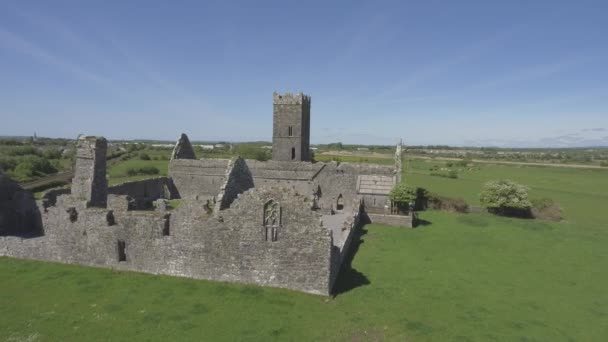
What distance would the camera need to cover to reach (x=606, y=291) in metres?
15.2

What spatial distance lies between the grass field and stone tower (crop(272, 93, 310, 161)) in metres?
23.0

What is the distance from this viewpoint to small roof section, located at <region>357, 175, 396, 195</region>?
30.8 meters

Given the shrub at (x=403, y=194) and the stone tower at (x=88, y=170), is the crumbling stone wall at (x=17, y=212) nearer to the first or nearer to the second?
the stone tower at (x=88, y=170)

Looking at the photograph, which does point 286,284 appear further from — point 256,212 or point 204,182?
point 204,182

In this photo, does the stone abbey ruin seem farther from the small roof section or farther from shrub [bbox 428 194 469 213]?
shrub [bbox 428 194 469 213]

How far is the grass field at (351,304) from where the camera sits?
1070cm

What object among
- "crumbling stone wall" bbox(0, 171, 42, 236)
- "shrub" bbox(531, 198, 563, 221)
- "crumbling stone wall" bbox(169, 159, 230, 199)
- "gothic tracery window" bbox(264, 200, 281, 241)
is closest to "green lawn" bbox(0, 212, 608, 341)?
"crumbling stone wall" bbox(0, 171, 42, 236)

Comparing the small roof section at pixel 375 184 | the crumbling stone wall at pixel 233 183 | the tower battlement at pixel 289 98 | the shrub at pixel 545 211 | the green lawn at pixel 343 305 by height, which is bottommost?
the green lawn at pixel 343 305

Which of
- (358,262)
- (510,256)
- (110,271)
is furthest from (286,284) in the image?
(510,256)

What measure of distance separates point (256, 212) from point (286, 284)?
9.75 ft

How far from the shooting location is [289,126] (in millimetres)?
40062

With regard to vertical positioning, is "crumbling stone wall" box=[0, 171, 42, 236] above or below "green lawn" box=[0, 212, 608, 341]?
above

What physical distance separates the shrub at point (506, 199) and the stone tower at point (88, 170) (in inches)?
1241

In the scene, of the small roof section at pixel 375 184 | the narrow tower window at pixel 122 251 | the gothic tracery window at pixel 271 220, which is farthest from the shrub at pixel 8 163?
the gothic tracery window at pixel 271 220
